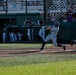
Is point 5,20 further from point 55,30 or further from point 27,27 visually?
point 55,30

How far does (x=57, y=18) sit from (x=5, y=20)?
5.63 m

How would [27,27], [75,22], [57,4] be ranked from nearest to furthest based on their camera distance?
[75,22] < [27,27] < [57,4]

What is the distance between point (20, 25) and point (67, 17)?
431 cm

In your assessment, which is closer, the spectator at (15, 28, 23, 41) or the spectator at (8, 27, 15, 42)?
the spectator at (8, 27, 15, 42)

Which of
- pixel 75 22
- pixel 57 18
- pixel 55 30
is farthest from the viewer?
pixel 57 18

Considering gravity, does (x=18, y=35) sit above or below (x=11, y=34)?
below

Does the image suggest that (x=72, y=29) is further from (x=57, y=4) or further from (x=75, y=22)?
(x=57, y=4)

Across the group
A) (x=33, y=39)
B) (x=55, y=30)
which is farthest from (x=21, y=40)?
(x=55, y=30)

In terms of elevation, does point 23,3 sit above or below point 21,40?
above

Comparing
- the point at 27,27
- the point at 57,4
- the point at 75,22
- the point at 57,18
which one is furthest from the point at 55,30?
the point at 57,4

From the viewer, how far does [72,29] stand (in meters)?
27.2

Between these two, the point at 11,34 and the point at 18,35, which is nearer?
the point at 11,34

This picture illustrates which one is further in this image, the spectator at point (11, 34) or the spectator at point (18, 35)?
the spectator at point (18, 35)

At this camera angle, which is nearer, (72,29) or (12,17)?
(72,29)
